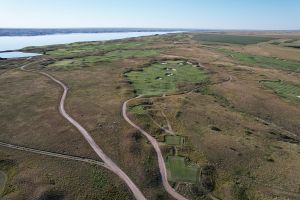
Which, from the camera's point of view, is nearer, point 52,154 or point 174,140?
point 52,154

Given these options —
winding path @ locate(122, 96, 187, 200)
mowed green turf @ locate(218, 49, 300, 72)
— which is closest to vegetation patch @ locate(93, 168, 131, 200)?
winding path @ locate(122, 96, 187, 200)

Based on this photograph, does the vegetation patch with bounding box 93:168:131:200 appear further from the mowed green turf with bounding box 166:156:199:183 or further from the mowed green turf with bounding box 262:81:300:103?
the mowed green turf with bounding box 262:81:300:103

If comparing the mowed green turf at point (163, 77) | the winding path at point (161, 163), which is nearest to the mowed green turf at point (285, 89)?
the mowed green turf at point (163, 77)

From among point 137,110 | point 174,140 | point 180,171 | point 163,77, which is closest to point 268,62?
point 163,77

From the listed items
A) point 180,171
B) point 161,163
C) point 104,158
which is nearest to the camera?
point 180,171

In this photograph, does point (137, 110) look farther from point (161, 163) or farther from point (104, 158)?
point (161, 163)

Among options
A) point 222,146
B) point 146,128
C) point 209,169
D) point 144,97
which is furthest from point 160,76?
point 209,169

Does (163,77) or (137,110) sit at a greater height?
(137,110)
